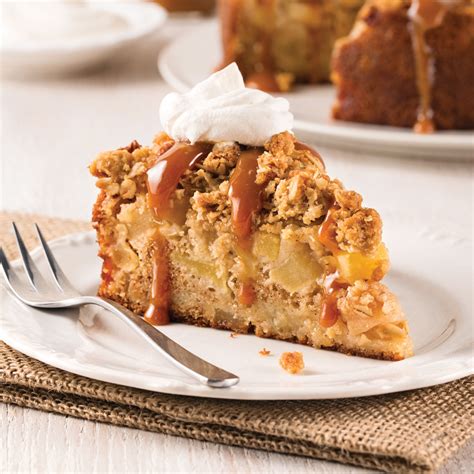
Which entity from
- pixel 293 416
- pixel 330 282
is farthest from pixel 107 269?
pixel 293 416

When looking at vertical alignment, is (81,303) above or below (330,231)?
below

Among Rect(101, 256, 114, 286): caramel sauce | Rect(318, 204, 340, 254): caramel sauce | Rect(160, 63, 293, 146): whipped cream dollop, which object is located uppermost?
Rect(160, 63, 293, 146): whipped cream dollop

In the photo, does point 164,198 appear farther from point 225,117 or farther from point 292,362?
point 292,362

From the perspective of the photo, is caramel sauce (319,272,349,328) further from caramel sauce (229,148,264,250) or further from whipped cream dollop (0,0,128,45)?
whipped cream dollop (0,0,128,45)

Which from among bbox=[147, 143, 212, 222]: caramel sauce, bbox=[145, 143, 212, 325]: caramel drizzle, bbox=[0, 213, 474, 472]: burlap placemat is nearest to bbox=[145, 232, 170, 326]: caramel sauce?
bbox=[145, 143, 212, 325]: caramel drizzle

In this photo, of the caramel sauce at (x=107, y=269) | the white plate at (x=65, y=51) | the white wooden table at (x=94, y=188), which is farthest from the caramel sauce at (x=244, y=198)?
the white plate at (x=65, y=51)

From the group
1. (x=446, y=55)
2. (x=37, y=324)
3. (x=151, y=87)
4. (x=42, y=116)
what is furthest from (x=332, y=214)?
(x=151, y=87)
